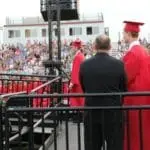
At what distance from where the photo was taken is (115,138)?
21.1ft

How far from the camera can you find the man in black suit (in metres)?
6.31

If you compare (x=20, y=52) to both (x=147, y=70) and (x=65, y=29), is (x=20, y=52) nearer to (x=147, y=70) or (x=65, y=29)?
(x=65, y=29)

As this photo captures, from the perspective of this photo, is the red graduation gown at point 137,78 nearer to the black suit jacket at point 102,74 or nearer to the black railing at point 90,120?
the black railing at point 90,120

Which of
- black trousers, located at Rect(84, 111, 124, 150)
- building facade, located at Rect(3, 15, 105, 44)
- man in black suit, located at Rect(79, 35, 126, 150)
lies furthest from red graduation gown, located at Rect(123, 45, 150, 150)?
building facade, located at Rect(3, 15, 105, 44)

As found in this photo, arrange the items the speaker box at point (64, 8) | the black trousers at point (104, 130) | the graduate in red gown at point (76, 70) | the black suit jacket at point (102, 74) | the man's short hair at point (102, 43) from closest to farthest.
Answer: the black trousers at point (104, 130)
the black suit jacket at point (102, 74)
the man's short hair at point (102, 43)
the graduate in red gown at point (76, 70)
the speaker box at point (64, 8)

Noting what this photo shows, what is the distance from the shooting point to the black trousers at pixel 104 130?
6.07m

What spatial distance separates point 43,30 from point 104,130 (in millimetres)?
61868

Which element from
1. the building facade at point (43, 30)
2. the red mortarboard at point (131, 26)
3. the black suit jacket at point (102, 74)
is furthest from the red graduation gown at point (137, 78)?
the building facade at point (43, 30)

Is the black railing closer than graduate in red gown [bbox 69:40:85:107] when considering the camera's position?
Yes

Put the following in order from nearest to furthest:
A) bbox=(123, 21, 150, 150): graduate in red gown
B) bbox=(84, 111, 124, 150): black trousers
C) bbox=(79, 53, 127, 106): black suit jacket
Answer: bbox=(84, 111, 124, 150): black trousers, bbox=(79, 53, 127, 106): black suit jacket, bbox=(123, 21, 150, 150): graduate in red gown

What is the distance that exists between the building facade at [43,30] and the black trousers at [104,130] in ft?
190

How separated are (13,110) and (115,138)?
131 cm

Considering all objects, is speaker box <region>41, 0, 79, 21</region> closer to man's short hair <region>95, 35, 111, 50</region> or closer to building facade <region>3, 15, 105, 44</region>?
man's short hair <region>95, 35, 111, 50</region>

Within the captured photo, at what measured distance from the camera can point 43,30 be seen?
6775cm
